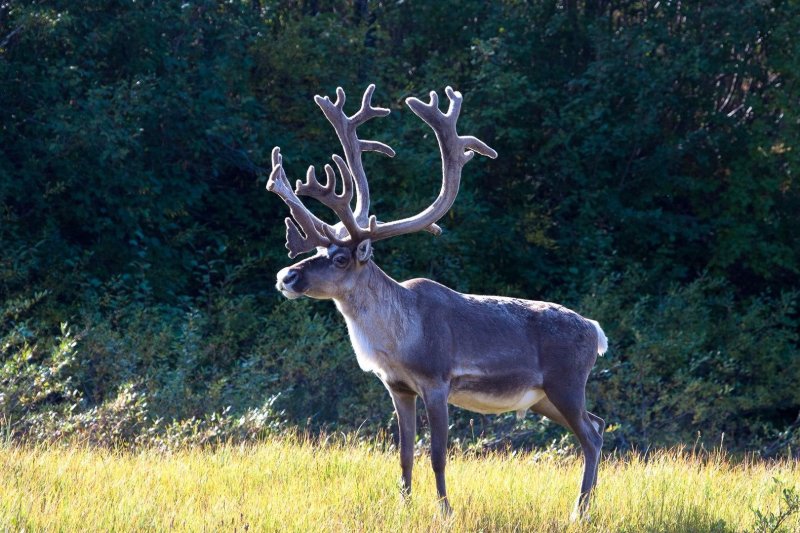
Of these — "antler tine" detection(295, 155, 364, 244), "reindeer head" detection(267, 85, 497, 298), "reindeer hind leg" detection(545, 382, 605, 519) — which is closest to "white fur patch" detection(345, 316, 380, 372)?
"reindeer head" detection(267, 85, 497, 298)

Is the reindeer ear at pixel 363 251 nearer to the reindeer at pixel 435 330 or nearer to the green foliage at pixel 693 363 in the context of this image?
the reindeer at pixel 435 330

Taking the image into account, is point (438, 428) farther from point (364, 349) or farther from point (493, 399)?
point (364, 349)

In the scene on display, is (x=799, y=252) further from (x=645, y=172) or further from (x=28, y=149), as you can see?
(x=28, y=149)

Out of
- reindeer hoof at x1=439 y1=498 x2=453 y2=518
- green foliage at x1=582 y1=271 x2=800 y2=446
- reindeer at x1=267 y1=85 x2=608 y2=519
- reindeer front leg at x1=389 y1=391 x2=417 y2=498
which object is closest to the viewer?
reindeer hoof at x1=439 y1=498 x2=453 y2=518

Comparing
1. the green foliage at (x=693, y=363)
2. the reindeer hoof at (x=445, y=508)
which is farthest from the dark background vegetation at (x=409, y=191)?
the reindeer hoof at (x=445, y=508)

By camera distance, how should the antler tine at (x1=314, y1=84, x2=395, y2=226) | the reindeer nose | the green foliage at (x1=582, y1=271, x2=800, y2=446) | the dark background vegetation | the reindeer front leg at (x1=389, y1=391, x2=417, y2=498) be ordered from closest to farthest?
the reindeer nose < the reindeer front leg at (x1=389, y1=391, x2=417, y2=498) < the antler tine at (x1=314, y1=84, x2=395, y2=226) < the dark background vegetation < the green foliage at (x1=582, y1=271, x2=800, y2=446)

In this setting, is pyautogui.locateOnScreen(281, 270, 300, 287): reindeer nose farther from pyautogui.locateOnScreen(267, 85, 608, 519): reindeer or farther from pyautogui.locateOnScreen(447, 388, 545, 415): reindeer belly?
pyautogui.locateOnScreen(447, 388, 545, 415): reindeer belly

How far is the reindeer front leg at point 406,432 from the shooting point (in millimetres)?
7047

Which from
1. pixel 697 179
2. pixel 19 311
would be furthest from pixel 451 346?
pixel 697 179

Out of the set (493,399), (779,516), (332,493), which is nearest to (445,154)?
(493,399)

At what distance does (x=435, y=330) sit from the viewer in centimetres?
707

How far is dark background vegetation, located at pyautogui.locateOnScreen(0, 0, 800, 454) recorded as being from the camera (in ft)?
40.4

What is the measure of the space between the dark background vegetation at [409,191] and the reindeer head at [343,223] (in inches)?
159

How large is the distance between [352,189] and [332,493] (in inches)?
73.3
